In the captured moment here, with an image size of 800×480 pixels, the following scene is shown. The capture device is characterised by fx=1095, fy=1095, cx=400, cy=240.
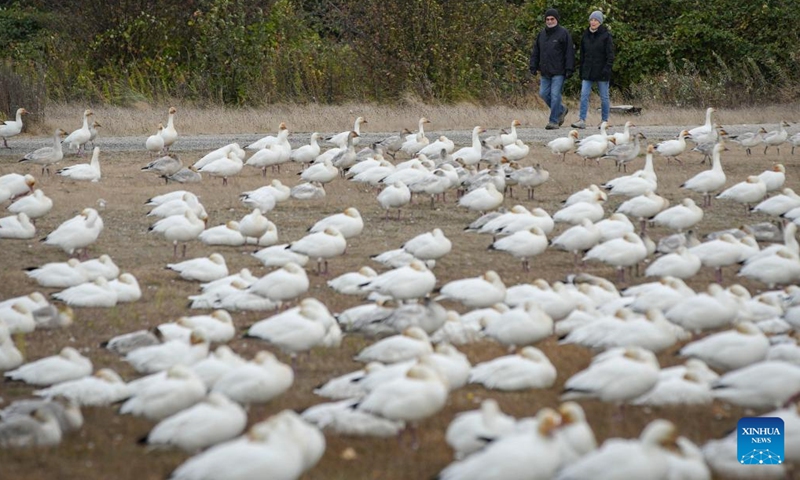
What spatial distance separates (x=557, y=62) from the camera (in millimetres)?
22750

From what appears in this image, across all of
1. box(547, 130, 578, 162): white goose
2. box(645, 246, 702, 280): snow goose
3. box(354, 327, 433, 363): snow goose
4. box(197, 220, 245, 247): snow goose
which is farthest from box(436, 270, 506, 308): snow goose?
box(547, 130, 578, 162): white goose

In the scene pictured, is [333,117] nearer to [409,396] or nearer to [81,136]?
[81,136]

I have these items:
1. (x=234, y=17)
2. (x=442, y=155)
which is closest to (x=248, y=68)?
(x=234, y=17)

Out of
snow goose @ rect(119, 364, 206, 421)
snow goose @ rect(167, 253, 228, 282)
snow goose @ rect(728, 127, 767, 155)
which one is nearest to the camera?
snow goose @ rect(119, 364, 206, 421)

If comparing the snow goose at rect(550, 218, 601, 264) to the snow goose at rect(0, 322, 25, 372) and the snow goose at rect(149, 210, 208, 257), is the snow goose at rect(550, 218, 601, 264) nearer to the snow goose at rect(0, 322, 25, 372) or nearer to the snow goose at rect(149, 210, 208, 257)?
the snow goose at rect(149, 210, 208, 257)

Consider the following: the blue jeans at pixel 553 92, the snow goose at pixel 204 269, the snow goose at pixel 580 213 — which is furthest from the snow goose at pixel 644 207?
the blue jeans at pixel 553 92

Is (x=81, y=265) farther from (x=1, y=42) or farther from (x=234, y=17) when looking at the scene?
(x=1, y=42)

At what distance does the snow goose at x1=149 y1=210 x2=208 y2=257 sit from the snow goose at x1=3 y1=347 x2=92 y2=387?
439 cm

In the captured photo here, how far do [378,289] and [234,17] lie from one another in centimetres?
1886

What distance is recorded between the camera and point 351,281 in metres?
11.0

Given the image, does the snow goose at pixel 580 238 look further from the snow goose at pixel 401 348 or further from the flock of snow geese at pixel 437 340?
the snow goose at pixel 401 348

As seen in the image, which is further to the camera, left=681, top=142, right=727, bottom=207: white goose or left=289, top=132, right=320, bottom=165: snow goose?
left=289, top=132, right=320, bottom=165: snow goose

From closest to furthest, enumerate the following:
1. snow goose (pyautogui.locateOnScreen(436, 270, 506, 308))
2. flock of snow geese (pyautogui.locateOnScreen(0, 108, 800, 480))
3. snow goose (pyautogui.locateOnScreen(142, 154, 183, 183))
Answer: flock of snow geese (pyautogui.locateOnScreen(0, 108, 800, 480)) < snow goose (pyautogui.locateOnScreen(436, 270, 506, 308)) < snow goose (pyautogui.locateOnScreen(142, 154, 183, 183))

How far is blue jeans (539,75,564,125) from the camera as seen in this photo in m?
23.0
